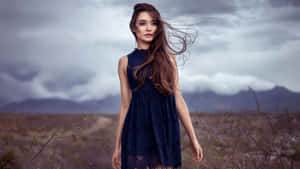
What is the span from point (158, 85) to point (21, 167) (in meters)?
2.42

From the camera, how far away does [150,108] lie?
274 cm

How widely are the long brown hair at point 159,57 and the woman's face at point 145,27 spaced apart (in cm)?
4

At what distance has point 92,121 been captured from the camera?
784 cm

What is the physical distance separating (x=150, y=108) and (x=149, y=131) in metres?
0.23

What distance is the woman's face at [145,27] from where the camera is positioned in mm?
2961

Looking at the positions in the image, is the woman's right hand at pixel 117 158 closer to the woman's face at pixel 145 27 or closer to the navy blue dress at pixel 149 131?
the navy blue dress at pixel 149 131

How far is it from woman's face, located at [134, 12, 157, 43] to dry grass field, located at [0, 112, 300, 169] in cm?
150

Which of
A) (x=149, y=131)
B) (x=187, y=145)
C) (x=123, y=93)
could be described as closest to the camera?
(x=149, y=131)

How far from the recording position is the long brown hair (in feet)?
8.91

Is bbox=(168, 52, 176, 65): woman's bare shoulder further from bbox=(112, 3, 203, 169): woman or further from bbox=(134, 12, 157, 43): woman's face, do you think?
bbox=(134, 12, 157, 43): woman's face

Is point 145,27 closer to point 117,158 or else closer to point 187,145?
point 117,158

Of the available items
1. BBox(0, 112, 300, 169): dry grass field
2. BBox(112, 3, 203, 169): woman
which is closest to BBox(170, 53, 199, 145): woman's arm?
BBox(112, 3, 203, 169): woman

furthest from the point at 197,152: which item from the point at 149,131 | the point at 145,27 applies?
the point at 145,27

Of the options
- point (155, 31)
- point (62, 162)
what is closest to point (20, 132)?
point (62, 162)
